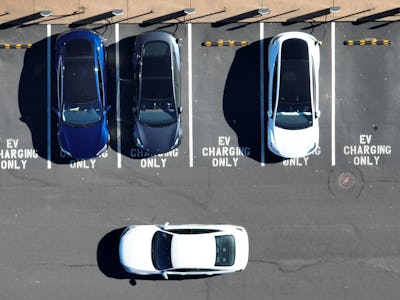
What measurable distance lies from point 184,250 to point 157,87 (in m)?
5.21

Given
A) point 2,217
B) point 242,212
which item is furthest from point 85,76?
point 242,212

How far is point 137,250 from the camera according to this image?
16.8 m

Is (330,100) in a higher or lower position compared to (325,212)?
higher

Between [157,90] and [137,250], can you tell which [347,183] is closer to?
[157,90]

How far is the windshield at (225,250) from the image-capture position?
1672 centimetres

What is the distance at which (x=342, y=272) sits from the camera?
17375mm

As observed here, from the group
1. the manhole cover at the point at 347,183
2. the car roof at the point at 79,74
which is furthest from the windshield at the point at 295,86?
the car roof at the point at 79,74

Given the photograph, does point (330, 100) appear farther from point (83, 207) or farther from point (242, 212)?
point (83, 207)

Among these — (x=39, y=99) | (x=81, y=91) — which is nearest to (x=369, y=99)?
(x=81, y=91)

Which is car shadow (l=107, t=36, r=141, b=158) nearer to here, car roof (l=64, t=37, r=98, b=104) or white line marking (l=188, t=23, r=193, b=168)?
car roof (l=64, t=37, r=98, b=104)

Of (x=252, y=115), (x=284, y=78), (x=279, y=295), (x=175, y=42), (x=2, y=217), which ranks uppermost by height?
(x=175, y=42)

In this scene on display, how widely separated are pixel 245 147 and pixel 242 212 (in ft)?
7.11

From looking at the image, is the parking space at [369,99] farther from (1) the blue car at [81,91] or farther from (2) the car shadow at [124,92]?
(1) the blue car at [81,91]

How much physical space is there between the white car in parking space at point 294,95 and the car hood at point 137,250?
16.7 ft
